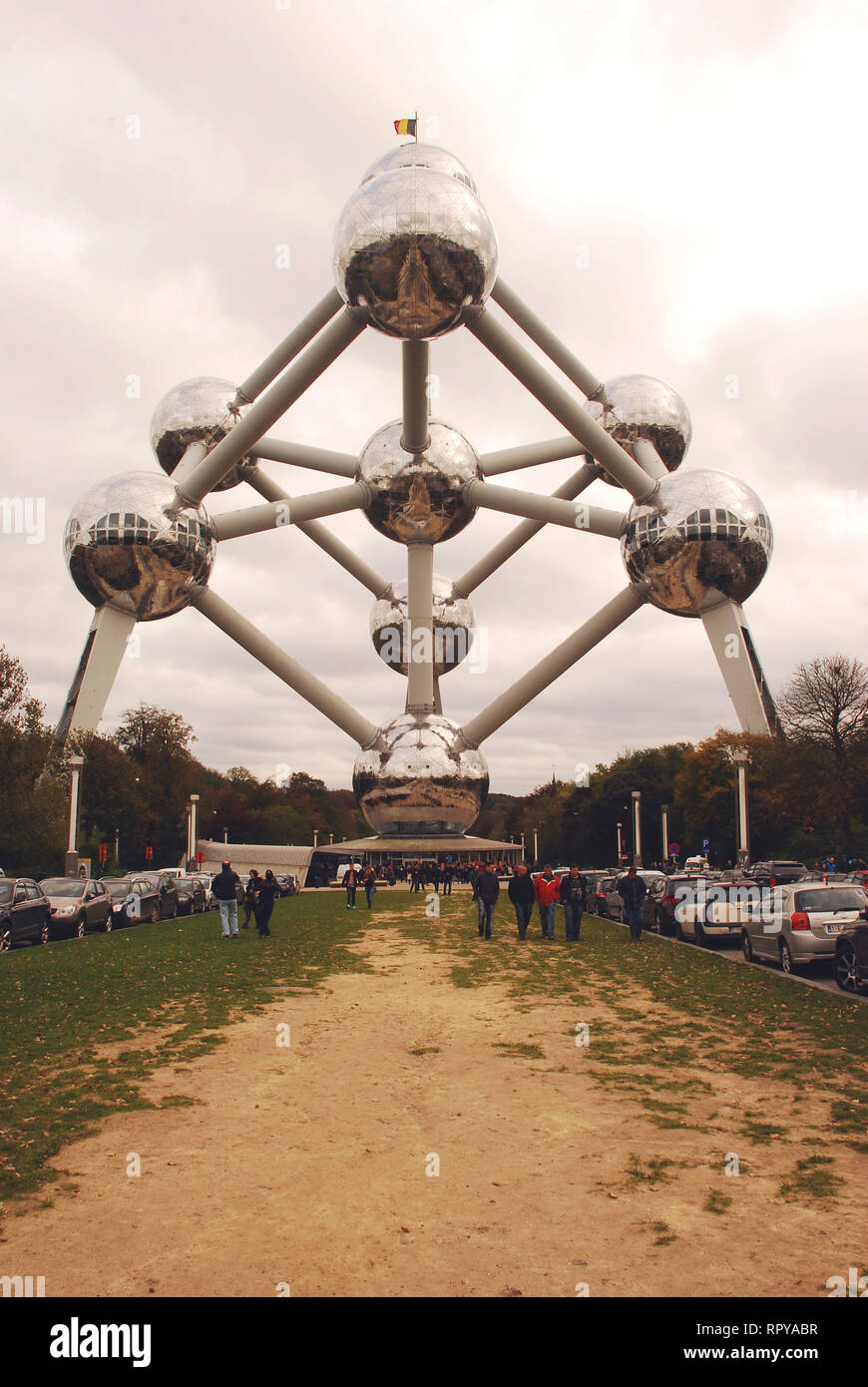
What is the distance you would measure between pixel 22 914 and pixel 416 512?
1052cm

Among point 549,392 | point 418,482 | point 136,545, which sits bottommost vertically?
point 136,545

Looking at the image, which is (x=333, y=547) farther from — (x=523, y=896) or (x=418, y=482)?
(x=523, y=896)

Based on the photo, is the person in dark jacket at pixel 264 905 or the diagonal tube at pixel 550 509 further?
the person in dark jacket at pixel 264 905

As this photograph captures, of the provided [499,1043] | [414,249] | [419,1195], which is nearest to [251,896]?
[499,1043]

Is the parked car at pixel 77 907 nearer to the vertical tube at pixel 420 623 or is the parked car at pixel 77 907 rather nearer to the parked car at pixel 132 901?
the parked car at pixel 132 901

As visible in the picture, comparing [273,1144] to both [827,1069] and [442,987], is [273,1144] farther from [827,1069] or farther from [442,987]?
[442,987]

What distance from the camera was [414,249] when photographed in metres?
8.12

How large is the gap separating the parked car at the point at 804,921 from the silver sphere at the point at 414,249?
8.08 m

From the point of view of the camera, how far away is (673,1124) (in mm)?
5617

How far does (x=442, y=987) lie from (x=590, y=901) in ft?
60.7

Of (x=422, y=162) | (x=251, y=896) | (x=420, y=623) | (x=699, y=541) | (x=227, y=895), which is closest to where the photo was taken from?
(x=422, y=162)

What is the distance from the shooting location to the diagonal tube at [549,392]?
30.6 ft

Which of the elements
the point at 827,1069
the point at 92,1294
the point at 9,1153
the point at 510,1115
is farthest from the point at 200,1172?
the point at 827,1069

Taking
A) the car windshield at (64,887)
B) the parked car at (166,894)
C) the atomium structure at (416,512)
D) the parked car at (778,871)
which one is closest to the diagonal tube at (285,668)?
the atomium structure at (416,512)
